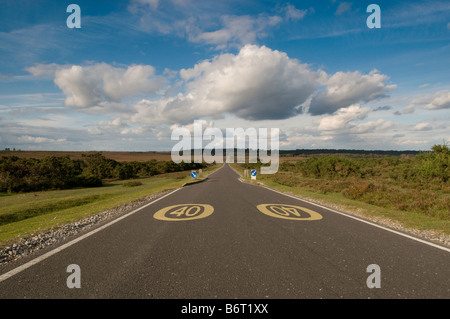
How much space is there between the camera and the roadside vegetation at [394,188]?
28.1 feet

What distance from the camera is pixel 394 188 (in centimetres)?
1822

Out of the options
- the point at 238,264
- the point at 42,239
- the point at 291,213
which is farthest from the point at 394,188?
the point at 42,239

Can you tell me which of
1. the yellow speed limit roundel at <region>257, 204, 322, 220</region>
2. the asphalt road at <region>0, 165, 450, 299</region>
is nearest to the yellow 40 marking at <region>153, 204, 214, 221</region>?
the asphalt road at <region>0, 165, 450, 299</region>

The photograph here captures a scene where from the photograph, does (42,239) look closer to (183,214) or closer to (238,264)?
(183,214)

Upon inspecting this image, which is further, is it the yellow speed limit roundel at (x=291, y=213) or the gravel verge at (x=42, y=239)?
the yellow speed limit roundel at (x=291, y=213)

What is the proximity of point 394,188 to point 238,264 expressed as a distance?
19864 millimetres

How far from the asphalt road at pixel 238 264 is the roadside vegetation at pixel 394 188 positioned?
326 cm

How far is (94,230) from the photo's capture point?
5.84 m

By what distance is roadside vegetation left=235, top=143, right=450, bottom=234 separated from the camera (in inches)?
338

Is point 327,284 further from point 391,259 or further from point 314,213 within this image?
point 314,213

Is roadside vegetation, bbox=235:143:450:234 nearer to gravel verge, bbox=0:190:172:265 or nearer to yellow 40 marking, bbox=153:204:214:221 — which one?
yellow 40 marking, bbox=153:204:214:221

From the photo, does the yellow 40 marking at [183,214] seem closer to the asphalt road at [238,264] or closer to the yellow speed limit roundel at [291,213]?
the asphalt road at [238,264]

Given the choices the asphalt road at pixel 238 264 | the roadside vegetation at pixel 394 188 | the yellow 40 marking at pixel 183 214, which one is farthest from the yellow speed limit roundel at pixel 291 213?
the roadside vegetation at pixel 394 188
